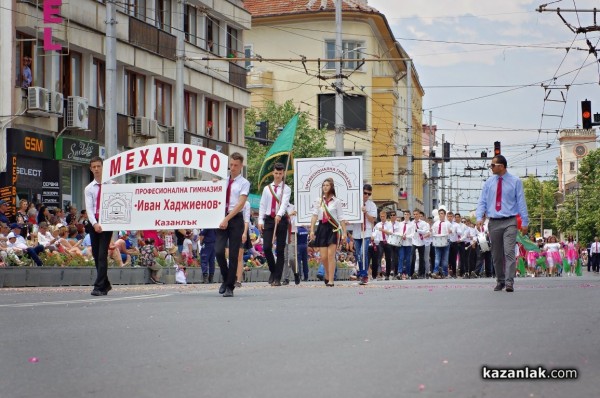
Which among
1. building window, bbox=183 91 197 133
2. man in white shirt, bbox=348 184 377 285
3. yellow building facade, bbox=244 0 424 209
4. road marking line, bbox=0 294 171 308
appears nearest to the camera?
road marking line, bbox=0 294 171 308

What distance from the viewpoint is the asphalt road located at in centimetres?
725

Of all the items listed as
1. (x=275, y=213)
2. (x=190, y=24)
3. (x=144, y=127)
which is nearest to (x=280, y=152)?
(x=275, y=213)

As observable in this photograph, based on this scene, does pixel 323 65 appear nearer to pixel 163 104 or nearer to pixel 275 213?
pixel 163 104

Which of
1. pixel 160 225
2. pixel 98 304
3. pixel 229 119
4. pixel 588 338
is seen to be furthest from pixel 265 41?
pixel 588 338

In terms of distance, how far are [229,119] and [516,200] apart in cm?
4251

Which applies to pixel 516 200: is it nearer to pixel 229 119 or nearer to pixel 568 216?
pixel 229 119

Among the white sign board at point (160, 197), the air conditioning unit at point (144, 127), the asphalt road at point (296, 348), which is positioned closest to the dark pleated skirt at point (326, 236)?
the white sign board at point (160, 197)

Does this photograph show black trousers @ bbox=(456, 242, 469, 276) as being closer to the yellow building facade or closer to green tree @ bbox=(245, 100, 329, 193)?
green tree @ bbox=(245, 100, 329, 193)

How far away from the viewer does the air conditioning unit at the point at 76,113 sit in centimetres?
3862

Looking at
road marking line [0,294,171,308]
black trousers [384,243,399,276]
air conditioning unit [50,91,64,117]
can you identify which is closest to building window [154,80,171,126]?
air conditioning unit [50,91,64,117]

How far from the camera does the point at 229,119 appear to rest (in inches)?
2356

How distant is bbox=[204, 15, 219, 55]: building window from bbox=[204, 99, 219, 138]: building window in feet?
7.77

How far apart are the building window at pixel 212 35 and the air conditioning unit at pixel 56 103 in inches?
752

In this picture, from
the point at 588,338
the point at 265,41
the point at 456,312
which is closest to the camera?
the point at 588,338
